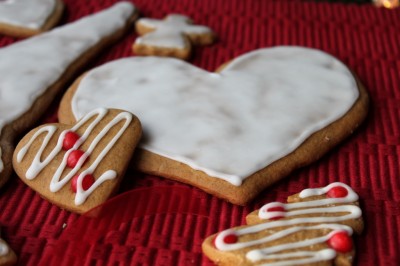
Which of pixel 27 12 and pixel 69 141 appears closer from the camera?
pixel 69 141

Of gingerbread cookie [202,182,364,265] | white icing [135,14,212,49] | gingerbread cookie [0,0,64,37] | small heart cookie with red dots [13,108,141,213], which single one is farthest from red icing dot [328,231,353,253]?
gingerbread cookie [0,0,64,37]

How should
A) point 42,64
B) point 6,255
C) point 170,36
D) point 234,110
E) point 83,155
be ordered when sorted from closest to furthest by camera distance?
point 6,255 → point 83,155 → point 234,110 → point 42,64 → point 170,36

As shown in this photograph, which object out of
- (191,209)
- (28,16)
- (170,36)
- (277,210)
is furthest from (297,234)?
(28,16)

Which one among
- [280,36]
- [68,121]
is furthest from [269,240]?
[280,36]

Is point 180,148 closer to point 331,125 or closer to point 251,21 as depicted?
point 331,125

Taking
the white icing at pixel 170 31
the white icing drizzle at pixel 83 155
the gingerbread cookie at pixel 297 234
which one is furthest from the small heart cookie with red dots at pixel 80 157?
the white icing at pixel 170 31

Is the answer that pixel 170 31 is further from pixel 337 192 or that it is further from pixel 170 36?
pixel 337 192

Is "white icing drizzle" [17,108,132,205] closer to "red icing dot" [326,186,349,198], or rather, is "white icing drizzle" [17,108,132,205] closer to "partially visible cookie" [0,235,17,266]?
"partially visible cookie" [0,235,17,266]

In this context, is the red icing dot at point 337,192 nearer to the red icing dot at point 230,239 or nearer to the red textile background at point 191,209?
the red textile background at point 191,209
